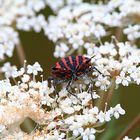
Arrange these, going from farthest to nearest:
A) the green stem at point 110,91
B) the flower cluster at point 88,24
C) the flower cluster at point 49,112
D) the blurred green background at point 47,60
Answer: the blurred green background at point 47,60
the flower cluster at point 88,24
the green stem at point 110,91
the flower cluster at point 49,112

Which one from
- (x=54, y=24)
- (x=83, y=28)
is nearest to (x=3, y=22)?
(x=54, y=24)

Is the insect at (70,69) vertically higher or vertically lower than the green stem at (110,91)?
higher

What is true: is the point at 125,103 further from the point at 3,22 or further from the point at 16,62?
the point at 3,22

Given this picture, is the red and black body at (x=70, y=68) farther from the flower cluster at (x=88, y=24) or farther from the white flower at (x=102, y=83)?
the flower cluster at (x=88, y=24)

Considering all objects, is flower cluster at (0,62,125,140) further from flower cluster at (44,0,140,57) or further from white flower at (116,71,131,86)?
flower cluster at (44,0,140,57)

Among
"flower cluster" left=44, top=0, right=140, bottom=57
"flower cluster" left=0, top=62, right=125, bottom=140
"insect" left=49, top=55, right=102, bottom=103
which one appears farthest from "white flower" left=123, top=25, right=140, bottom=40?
"flower cluster" left=0, top=62, right=125, bottom=140

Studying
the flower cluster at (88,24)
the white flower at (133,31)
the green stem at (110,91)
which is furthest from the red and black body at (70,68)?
the white flower at (133,31)
